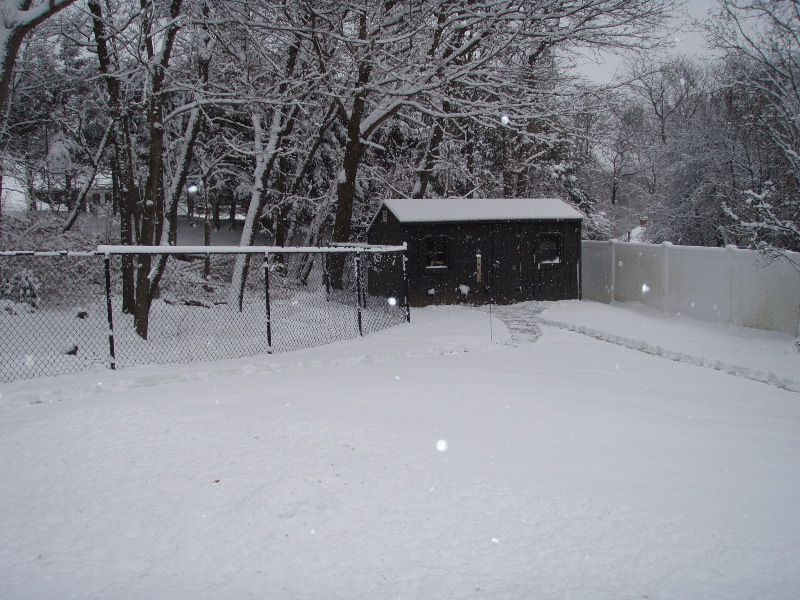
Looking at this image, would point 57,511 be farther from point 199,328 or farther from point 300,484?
Result: point 199,328

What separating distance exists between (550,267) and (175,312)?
1123cm

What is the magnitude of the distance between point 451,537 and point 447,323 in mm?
9588

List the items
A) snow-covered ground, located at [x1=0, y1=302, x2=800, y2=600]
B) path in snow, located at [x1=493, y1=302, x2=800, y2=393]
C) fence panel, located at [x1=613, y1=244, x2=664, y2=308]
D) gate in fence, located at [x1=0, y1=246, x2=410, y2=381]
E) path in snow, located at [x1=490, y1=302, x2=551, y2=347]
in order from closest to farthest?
1. snow-covered ground, located at [x1=0, y1=302, x2=800, y2=600]
2. path in snow, located at [x1=493, y1=302, x2=800, y2=393]
3. gate in fence, located at [x1=0, y1=246, x2=410, y2=381]
4. path in snow, located at [x1=490, y1=302, x2=551, y2=347]
5. fence panel, located at [x1=613, y1=244, x2=664, y2=308]

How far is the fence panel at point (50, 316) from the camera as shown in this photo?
10.2m

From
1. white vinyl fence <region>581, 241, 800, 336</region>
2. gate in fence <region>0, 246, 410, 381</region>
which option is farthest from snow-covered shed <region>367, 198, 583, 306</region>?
white vinyl fence <region>581, 241, 800, 336</region>

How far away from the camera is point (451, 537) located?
133 inches

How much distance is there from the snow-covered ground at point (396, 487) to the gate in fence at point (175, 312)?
8.55 feet

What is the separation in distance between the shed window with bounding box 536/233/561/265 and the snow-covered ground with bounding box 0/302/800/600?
10252mm

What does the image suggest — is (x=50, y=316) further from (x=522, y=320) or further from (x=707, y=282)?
(x=707, y=282)

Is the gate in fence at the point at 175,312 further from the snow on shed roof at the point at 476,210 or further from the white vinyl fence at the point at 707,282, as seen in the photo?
the white vinyl fence at the point at 707,282

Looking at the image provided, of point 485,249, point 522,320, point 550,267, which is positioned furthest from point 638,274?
point 485,249

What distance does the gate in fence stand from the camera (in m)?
9.55

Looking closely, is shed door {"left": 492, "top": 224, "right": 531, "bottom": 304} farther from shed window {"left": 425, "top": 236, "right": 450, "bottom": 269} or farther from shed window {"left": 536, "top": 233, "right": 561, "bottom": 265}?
shed window {"left": 425, "top": 236, "right": 450, "bottom": 269}

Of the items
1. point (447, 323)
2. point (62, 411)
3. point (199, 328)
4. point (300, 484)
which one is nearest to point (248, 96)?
point (199, 328)
